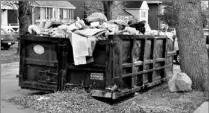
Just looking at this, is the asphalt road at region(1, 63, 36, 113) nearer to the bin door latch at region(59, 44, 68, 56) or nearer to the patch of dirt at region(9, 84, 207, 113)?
the patch of dirt at region(9, 84, 207, 113)

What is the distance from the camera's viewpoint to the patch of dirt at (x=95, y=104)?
692 cm

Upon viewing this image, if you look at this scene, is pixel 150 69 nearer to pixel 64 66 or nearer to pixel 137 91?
pixel 137 91

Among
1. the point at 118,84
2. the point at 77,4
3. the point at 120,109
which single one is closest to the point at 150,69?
the point at 118,84

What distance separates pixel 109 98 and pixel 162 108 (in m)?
1.19

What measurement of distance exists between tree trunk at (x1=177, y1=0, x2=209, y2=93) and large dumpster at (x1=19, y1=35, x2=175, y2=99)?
2.96ft

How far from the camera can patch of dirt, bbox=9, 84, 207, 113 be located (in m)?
6.92

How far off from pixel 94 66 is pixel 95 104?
0.97m

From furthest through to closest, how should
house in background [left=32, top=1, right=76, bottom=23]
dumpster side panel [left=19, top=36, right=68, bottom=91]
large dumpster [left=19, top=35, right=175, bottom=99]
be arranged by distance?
1. house in background [left=32, top=1, right=76, bottom=23]
2. dumpster side panel [left=19, top=36, right=68, bottom=91]
3. large dumpster [left=19, top=35, right=175, bottom=99]

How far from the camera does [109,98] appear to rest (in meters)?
7.85

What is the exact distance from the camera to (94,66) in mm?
7859

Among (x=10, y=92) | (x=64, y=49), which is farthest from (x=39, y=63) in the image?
(x=10, y=92)

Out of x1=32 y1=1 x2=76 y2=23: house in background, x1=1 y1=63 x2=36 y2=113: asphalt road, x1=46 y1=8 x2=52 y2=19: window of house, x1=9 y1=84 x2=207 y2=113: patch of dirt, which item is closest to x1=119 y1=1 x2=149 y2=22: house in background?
x1=32 y1=1 x2=76 y2=23: house in background

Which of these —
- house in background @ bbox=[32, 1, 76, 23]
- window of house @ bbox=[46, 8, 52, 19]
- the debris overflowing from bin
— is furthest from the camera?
window of house @ bbox=[46, 8, 52, 19]

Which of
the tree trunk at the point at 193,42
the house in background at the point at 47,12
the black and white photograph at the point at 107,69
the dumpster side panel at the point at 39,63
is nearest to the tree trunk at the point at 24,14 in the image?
the black and white photograph at the point at 107,69
